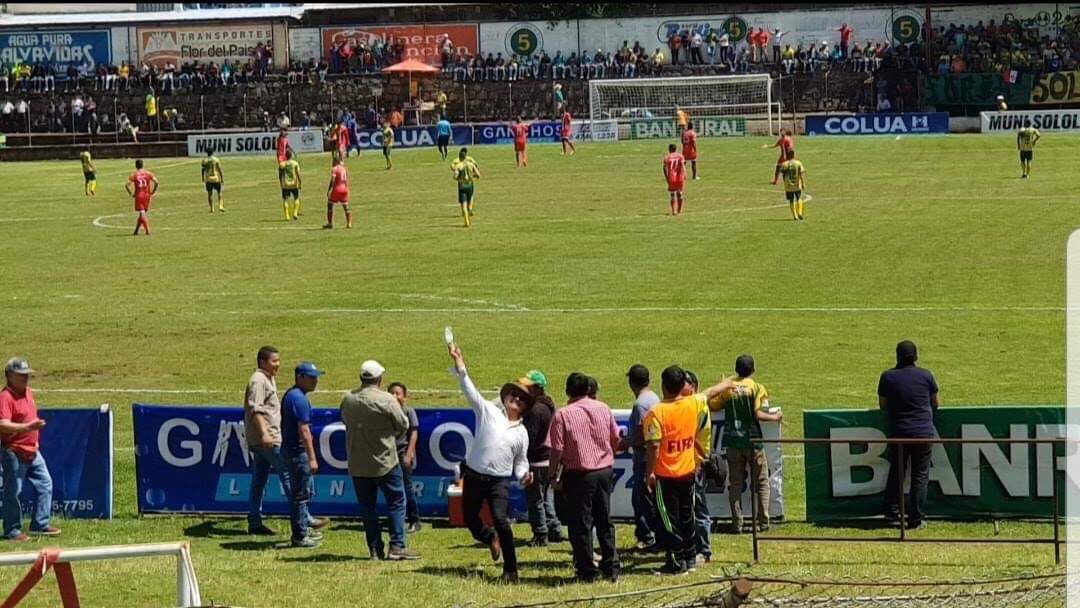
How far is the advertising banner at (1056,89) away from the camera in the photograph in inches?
2736

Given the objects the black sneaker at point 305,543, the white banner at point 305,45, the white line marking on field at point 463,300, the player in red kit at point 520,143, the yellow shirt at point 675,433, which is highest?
the white banner at point 305,45

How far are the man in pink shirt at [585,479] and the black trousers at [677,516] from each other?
45cm

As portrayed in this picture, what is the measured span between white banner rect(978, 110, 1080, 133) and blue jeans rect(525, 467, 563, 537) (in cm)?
5203

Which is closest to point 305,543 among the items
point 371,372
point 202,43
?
point 371,372

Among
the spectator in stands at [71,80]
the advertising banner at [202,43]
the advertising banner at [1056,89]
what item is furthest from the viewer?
the advertising banner at [202,43]

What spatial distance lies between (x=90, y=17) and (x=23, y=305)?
60.3 metres

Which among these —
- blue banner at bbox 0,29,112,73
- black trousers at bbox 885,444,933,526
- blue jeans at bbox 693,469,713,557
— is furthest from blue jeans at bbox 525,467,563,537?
blue banner at bbox 0,29,112,73

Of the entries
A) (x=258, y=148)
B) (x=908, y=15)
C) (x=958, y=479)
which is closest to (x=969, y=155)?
(x=908, y=15)

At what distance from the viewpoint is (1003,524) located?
15.5m

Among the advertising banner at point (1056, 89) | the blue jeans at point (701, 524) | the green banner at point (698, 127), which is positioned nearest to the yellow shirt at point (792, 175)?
the blue jeans at point (701, 524)

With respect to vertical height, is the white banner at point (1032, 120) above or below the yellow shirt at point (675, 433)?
above

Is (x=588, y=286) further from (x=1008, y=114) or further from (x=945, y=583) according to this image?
(x=1008, y=114)

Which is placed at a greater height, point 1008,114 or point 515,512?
point 1008,114

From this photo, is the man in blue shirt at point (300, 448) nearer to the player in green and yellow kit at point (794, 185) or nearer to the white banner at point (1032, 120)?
the player in green and yellow kit at point (794, 185)
